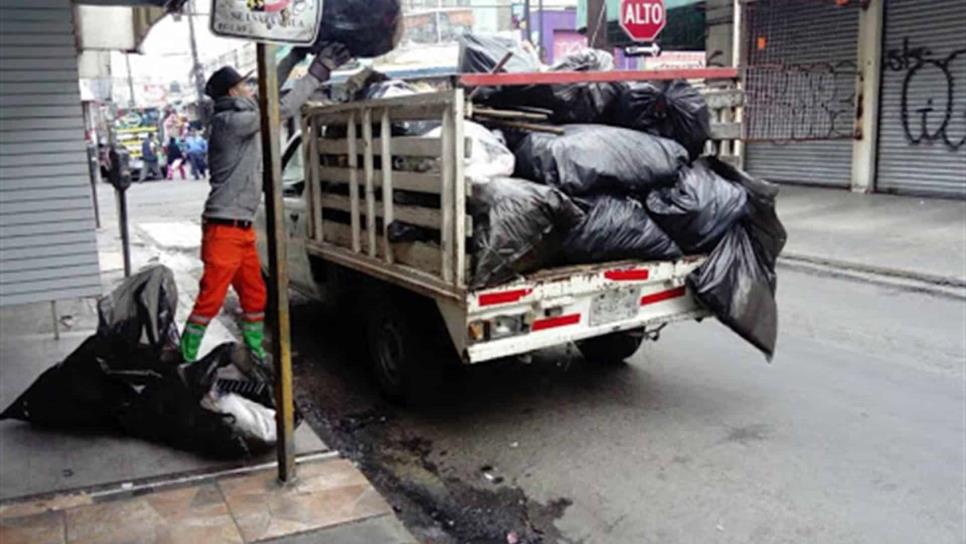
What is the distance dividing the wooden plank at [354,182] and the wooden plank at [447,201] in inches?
43.3

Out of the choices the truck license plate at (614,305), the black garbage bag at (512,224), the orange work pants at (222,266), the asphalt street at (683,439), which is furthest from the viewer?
the orange work pants at (222,266)

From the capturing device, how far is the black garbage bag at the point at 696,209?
16.5ft

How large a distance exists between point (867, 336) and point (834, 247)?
13.4 feet

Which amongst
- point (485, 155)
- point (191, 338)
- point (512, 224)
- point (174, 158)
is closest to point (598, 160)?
point (485, 155)

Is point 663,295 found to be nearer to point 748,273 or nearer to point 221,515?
point 748,273

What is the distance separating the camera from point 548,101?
529 cm

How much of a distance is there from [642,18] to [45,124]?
810 centimetres

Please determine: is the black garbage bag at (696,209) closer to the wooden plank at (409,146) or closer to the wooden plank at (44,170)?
the wooden plank at (409,146)

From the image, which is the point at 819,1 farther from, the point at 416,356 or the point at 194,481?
the point at 194,481

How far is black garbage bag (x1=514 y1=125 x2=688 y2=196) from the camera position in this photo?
475 cm

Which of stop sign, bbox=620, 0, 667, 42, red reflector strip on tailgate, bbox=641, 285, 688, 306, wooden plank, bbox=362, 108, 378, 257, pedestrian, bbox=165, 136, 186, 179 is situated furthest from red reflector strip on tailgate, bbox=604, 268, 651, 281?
pedestrian, bbox=165, 136, 186, 179

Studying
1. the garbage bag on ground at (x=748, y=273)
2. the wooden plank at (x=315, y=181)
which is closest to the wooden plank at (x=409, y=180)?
the wooden plank at (x=315, y=181)

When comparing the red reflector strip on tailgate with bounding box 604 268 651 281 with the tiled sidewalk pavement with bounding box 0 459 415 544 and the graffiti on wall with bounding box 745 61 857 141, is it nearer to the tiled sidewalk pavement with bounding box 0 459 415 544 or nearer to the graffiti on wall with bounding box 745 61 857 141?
the tiled sidewalk pavement with bounding box 0 459 415 544

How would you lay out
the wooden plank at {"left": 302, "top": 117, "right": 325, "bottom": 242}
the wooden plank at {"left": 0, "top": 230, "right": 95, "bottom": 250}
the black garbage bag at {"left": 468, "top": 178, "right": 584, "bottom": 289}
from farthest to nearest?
the wooden plank at {"left": 0, "top": 230, "right": 95, "bottom": 250}, the wooden plank at {"left": 302, "top": 117, "right": 325, "bottom": 242}, the black garbage bag at {"left": 468, "top": 178, "right": 584, "bottom": 289}
